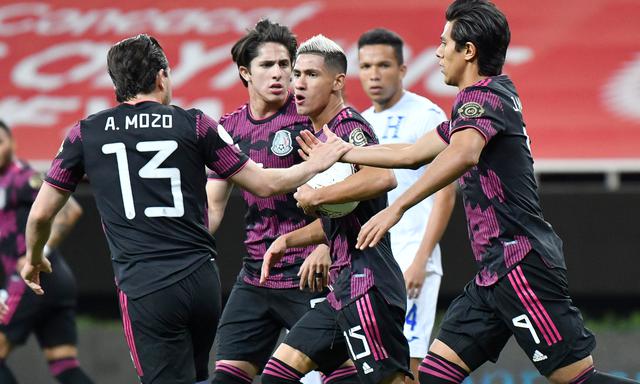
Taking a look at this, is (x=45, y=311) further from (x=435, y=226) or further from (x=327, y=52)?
(x=327, y=52)

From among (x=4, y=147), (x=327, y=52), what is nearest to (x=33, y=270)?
(x=327, y=52)

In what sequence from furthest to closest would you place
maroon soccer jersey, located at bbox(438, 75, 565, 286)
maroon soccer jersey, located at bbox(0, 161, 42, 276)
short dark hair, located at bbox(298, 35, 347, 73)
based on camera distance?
1. maroon soccer jersey, located at bbox(0, 161, 42, 276)
2. short dark hair, located at bbox(298, 35, 347, 73)
3. maroon soccer jersey, located at bbox(438, 75, 565, 286)

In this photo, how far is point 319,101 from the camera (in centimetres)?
595

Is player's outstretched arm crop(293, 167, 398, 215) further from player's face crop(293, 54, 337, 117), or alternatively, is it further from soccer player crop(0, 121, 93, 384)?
soccer player crop(0, 121, 93, 384)

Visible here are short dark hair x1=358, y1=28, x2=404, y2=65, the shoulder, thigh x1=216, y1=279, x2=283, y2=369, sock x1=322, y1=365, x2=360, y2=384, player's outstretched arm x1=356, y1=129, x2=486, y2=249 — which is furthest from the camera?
short dark hair x1=358, y1=28, x2=404, y2=65

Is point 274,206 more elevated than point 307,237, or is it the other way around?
point 274,206

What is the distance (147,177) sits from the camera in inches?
204

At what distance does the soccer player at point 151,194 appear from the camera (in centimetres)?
520

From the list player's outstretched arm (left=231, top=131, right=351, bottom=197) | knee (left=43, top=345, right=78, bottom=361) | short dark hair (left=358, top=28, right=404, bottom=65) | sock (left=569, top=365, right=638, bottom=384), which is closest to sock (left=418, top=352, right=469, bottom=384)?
sock (left=569, top=365, right=638, bottom=384)

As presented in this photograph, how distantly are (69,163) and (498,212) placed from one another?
6.57 ft

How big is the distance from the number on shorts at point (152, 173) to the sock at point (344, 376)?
1.46 meters

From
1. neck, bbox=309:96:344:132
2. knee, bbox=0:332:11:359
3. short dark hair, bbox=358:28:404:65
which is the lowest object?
knee, bbox=0:332:11:359

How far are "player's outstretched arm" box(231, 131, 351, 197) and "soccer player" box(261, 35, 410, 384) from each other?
106 mm

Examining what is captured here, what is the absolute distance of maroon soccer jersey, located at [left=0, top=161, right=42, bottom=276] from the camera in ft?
28.5
